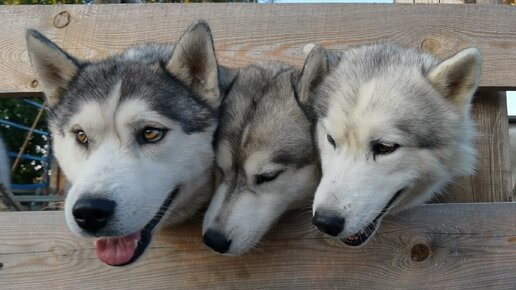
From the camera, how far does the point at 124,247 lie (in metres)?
1.92

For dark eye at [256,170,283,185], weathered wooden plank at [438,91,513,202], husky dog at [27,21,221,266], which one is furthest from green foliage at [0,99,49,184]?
weathered wooden plank at [438,91,513,202]

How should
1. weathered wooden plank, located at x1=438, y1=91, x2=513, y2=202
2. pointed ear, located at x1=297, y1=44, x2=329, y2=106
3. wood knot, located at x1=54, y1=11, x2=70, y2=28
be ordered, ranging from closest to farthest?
pointed ear, located at x1=297, y1=44, x2=329, y2=106 → weathered wooden plank, located at x1=438, y1=91, x2=513, y2=202 → wood knot, located at x1=54, y1=11, x2=70, y2=28

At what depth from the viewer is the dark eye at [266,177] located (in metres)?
2.21

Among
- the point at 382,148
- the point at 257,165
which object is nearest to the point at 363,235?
the point at 382,148

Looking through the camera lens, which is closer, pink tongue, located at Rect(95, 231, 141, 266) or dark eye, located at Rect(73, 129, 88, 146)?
→ pink tongue, located at Rect(95, 231, 141, 266)

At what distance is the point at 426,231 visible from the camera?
2.09 metres

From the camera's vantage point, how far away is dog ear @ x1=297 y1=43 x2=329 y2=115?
7.56 feet

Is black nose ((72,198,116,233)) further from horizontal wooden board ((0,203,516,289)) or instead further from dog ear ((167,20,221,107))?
dog ear ((167,20,221,107))

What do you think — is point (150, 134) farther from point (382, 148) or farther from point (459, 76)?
point (459, 76)

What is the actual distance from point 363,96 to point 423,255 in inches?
25.7

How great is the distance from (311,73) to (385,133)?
427 millimetres

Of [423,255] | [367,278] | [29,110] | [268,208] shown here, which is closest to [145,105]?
[268,208]

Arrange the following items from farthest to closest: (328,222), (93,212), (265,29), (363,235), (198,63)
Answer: (265,29) → (198,63) → (363,235) → (328,222) → (93,212)

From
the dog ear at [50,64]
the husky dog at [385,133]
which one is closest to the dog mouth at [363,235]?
the husky dog at [385,133]
